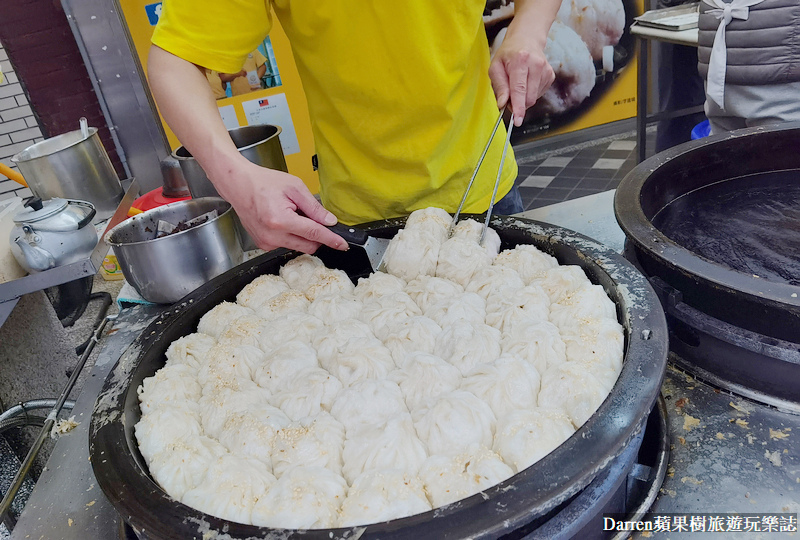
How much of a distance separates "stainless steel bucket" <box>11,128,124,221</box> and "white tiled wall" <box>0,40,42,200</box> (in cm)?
228

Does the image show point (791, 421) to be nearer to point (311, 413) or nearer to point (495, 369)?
point (495, 369)

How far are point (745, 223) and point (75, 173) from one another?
12.5 ft

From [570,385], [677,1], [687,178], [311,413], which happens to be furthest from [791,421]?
[677,1]

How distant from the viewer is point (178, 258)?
2135 mm

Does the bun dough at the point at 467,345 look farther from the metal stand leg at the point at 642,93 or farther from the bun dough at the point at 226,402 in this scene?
the metal stand leg at the point at 642,93

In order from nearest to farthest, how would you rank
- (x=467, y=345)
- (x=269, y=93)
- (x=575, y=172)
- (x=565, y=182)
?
1. (x=467, y=345)
2. (x=269, y=93)
3. (x=565, y=182)
4. (x=575, y=172)

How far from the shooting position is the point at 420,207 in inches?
85.7

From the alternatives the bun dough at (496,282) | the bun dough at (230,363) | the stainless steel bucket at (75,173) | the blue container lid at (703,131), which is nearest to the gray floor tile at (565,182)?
the blue container lid at (703,131)

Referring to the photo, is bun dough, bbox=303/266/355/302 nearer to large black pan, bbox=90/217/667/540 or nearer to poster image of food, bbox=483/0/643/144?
large black pan, bbox=90/217/667/540

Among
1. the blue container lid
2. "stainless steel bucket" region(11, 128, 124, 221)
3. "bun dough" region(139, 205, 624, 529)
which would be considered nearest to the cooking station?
"bun dough" region(139, 205, 624, 529)

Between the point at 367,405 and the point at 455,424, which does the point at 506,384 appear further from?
the point at 367,405

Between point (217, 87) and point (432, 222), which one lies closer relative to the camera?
point (432, 222)

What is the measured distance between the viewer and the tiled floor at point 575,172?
20.3 feet

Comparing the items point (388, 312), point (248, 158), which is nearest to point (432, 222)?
point (388, 312)
